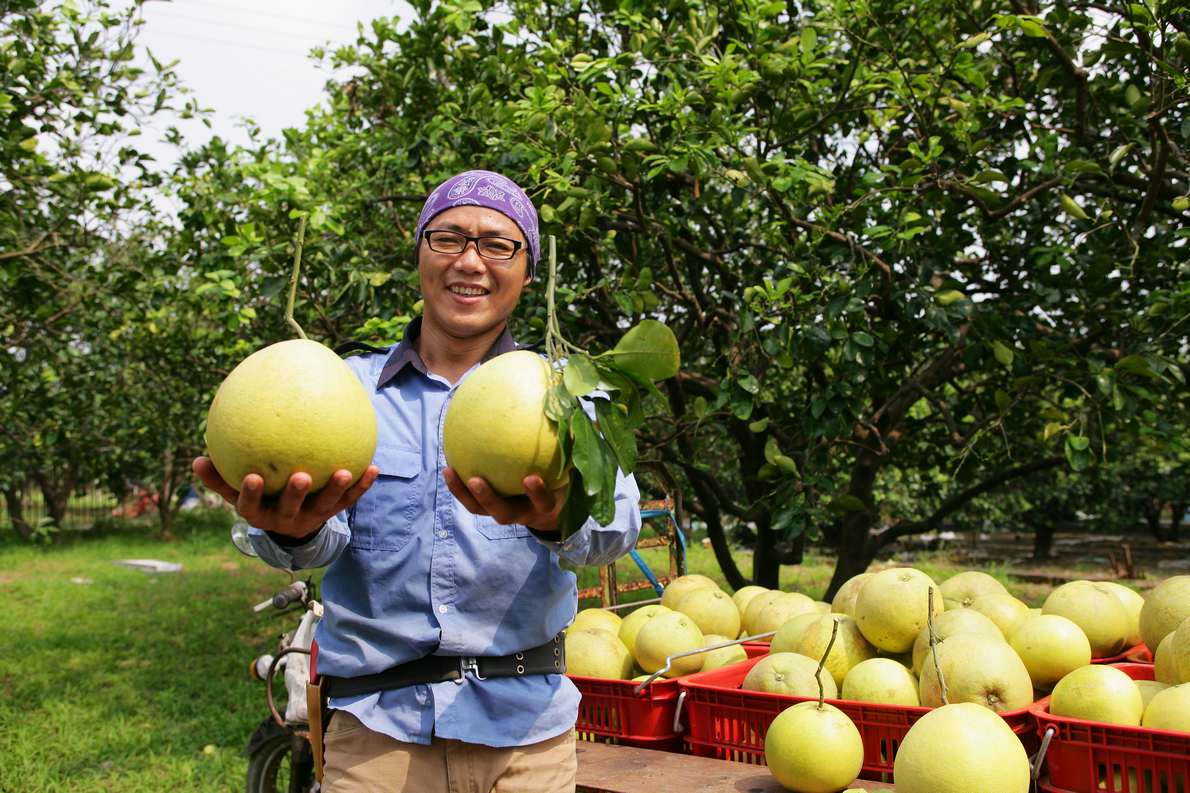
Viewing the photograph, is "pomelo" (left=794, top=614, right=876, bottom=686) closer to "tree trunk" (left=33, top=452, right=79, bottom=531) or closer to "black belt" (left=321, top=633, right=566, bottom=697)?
"black belt" (left=321, top=633, right=566, bottom=697)

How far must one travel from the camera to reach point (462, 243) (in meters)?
1.70

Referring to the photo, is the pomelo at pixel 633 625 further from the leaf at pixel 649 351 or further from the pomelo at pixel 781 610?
the leaf at pixel 649 351

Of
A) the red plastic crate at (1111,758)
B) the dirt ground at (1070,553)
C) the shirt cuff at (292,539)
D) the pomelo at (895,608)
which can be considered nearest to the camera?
the shirt cuff at (292,539)

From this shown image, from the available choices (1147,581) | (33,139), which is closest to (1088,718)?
(33,139)

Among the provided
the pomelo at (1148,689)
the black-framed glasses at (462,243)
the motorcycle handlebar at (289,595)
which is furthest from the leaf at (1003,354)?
the motorcycle handlebar at (289,595)

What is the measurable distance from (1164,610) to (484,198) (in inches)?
82.8

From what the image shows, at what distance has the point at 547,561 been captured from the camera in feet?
5.48

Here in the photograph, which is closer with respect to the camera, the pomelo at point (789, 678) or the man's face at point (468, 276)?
the man's face at point (468, 276)

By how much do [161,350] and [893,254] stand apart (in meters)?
5.50

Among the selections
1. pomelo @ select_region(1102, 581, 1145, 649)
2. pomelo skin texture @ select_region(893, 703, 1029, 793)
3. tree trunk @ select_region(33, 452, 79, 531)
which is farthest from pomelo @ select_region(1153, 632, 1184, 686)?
tree trunk @ select_region(33, 452, 79, 531)

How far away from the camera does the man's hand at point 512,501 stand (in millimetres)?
1236

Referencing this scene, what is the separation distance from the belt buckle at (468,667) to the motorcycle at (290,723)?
1886 mm

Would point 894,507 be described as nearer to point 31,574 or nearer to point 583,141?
point 583,141

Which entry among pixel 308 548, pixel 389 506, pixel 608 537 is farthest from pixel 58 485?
pixel 608 537
